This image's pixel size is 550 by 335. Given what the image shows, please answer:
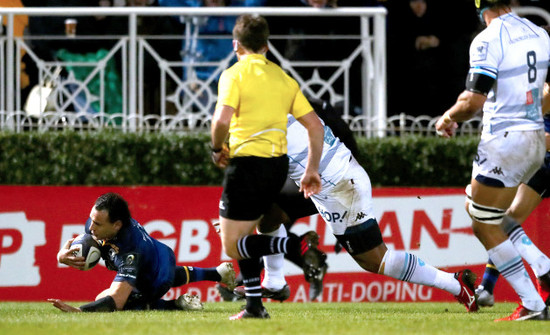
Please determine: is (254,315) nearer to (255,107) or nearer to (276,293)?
(255,107)

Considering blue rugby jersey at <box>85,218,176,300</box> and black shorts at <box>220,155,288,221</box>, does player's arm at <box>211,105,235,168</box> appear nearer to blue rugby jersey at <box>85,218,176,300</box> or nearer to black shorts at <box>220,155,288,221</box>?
black shorts at <box>220,155,288,221</box>

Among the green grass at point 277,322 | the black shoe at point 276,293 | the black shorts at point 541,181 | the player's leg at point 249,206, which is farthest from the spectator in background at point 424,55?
the player's leg at point 249,206

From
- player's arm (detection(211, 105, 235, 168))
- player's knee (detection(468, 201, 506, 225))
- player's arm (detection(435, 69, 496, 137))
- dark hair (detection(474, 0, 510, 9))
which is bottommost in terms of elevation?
player's knee (detection(468, 201, 506, 225))

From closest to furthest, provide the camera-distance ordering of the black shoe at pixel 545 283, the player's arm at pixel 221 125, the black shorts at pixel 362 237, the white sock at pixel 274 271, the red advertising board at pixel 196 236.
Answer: the player's arm at pixel 221 125, the black shoe at pixel 545 283, the black shorts at pixel 362 237, the white sock at pixel 274 271, the red advertising board at pixel 196 236

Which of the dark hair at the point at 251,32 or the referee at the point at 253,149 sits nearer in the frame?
the referee at the point at 253,149

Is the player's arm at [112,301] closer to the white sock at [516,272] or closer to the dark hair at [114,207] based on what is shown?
the dark hair at [114,207]

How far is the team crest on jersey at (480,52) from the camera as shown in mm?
7418

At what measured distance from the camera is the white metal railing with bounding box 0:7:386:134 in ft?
41.9

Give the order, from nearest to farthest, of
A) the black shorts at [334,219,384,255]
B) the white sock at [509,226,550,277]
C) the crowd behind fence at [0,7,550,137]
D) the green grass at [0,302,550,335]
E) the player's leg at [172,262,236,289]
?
the green grass at [0,302,550,335], the white sock at [509,226,550,277], the black shorts at [334,219,384,255], the player's leg at [172,262,236,289], the crowd behind fence at [0,7,550,137]

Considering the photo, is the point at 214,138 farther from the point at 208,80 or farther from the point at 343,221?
the point at 208,80

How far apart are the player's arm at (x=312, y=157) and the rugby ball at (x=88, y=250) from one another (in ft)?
7.40

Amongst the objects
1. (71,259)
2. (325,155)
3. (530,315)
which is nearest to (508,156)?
(530,315)

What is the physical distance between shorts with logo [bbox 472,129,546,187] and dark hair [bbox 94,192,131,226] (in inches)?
117

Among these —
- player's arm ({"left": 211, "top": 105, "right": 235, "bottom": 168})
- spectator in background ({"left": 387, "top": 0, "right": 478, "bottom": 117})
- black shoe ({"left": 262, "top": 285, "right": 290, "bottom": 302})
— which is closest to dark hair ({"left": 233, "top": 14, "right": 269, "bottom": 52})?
player's arm ({"left": 211, "top": 105, "right": 235, "bottom": 168})
